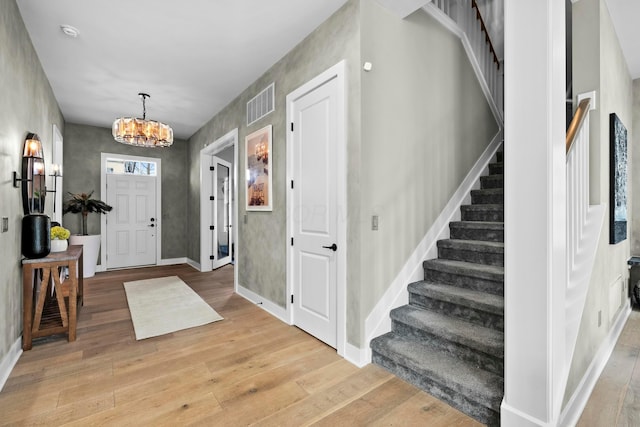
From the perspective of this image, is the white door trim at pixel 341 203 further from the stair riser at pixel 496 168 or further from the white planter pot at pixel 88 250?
the white planter pot at pixel 88 250

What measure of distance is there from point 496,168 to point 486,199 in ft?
2.03

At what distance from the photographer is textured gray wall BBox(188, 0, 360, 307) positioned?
2387mm

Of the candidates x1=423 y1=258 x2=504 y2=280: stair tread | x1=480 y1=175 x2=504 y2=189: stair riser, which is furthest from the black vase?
x1=480 y1=175 x2=504 y2=189: stair riser

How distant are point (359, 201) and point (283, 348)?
1.41 m

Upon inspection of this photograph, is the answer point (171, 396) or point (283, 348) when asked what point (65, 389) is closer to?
point (171, 396)

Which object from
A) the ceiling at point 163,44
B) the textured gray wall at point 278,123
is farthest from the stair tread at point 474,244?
the ceiling at point 163,44

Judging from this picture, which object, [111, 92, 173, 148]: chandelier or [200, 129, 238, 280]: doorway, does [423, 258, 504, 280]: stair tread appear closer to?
[111, 92, 173, 148]: chandelier

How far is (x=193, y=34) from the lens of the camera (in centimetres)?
286

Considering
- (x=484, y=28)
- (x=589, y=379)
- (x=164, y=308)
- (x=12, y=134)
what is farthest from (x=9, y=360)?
(x=484, y=28)

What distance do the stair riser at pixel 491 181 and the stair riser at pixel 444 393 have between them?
7.90ft

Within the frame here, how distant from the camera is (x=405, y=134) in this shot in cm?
267

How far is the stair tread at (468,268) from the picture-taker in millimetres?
2383

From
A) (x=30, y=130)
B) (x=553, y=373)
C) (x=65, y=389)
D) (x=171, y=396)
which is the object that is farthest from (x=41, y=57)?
(x=553, y=373)

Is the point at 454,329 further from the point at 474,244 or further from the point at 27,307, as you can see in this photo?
the point at 27,307
